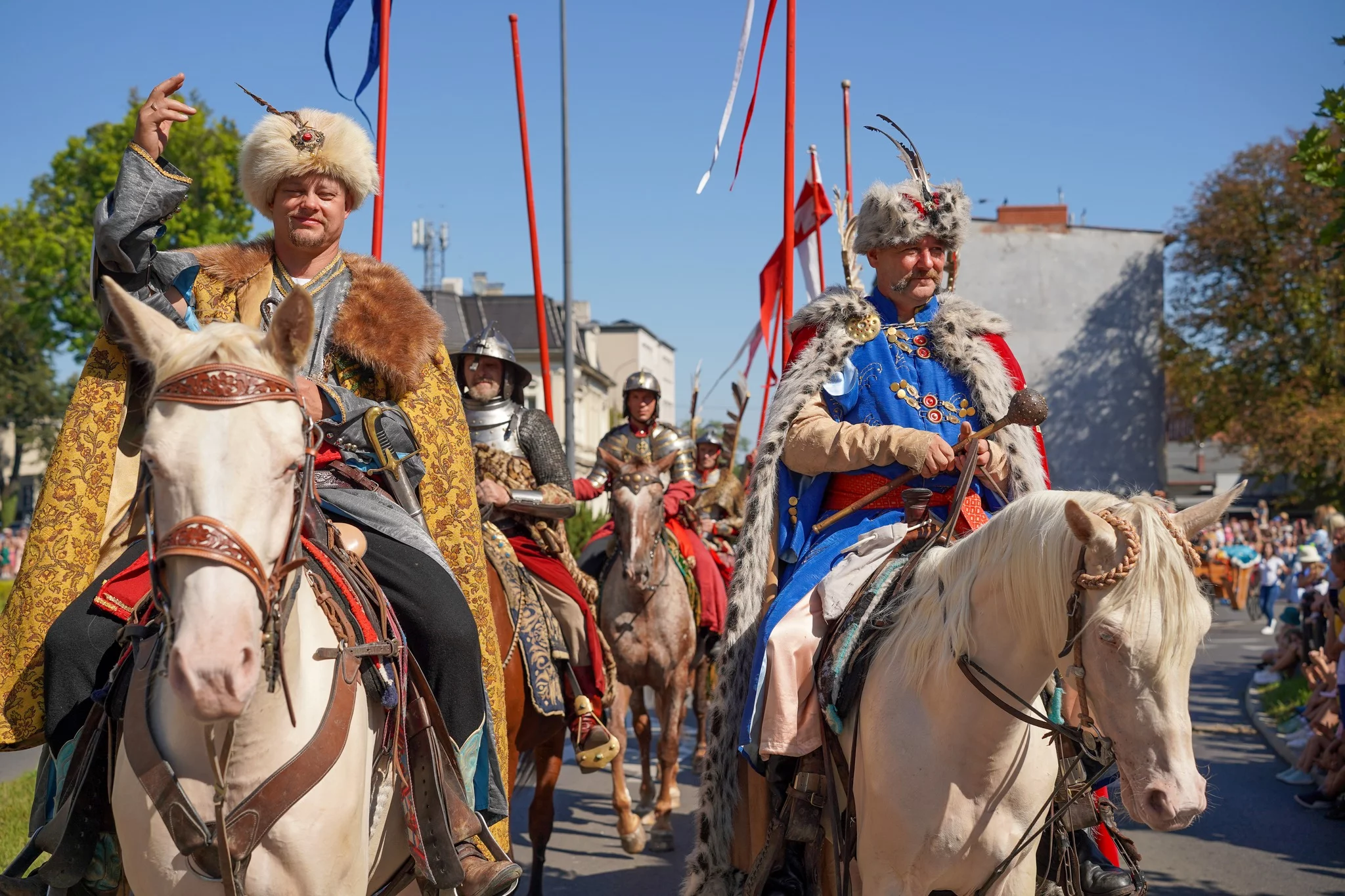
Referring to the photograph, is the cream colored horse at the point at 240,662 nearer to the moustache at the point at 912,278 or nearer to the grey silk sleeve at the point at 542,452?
the moustache at the point at 912,278

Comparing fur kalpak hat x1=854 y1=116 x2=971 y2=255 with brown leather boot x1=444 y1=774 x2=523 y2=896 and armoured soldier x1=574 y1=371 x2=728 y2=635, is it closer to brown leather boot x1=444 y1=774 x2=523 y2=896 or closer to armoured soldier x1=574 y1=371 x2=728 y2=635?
brown leather boot x1=444 y1=774 x2=523 y2=896

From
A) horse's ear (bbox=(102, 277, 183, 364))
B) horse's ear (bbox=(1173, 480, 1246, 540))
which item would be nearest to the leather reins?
horse's ear (bbox=(102, 277, 183, 364))

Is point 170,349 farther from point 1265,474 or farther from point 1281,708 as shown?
point 1265,474

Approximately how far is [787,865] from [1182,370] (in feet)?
97.8

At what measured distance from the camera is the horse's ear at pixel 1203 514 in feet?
10.6

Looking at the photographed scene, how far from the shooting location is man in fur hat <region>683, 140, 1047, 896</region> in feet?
14.5

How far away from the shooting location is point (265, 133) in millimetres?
3953

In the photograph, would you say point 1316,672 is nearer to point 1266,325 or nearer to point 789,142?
point 789,142

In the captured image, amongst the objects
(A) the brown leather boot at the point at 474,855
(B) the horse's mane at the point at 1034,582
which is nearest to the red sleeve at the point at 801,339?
(B) the horse's mane at the point at 1034,582

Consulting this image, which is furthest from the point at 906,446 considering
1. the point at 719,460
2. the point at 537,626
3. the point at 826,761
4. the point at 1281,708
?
the point at 1281,708

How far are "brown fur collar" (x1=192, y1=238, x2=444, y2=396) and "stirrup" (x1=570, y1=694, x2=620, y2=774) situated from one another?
10.5 ft

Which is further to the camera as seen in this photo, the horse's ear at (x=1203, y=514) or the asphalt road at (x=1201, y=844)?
the asphalt road at (x=1201, y=844)

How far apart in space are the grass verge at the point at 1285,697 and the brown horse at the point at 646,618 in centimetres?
696

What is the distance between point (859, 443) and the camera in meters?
4.40
